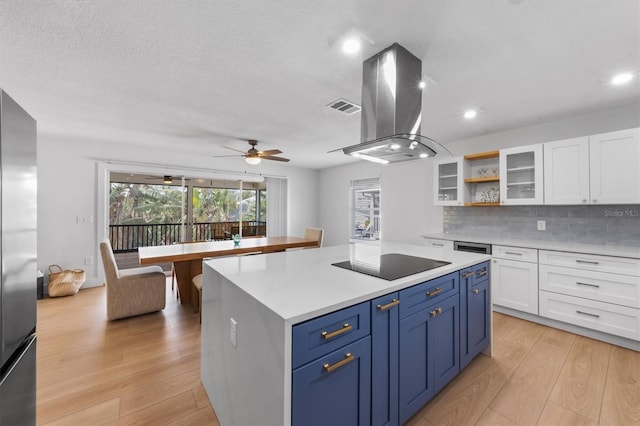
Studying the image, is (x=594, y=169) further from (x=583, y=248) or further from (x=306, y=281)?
(x=306, y=281)

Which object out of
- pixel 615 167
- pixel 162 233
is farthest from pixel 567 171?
pixel 162 233

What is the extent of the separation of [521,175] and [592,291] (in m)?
1.45

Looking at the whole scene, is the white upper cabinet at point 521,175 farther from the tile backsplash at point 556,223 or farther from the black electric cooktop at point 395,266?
the black electric cooktop at point 395,266

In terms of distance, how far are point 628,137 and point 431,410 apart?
3.09 metres

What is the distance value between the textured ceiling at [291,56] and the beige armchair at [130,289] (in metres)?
1.70

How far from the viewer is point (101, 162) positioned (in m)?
Result: 4.26

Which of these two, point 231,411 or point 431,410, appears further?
point 431,410

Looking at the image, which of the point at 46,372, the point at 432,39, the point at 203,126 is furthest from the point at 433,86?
the point at 46,372

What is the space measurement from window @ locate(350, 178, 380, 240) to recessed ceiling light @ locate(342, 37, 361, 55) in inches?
149

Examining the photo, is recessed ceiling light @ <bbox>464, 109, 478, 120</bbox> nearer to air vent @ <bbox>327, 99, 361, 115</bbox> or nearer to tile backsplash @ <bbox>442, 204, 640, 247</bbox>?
air vent @ <bbox>327, 99, 361, 115</bbox>

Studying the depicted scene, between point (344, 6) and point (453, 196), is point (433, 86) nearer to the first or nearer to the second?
point (344, 6)

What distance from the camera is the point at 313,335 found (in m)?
1.04

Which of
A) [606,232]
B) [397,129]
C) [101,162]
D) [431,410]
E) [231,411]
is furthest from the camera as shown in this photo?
[101,162]

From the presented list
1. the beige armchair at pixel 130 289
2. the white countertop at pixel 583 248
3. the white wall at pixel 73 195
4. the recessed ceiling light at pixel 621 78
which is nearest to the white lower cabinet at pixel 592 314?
the white countertop at pixel 583 248
